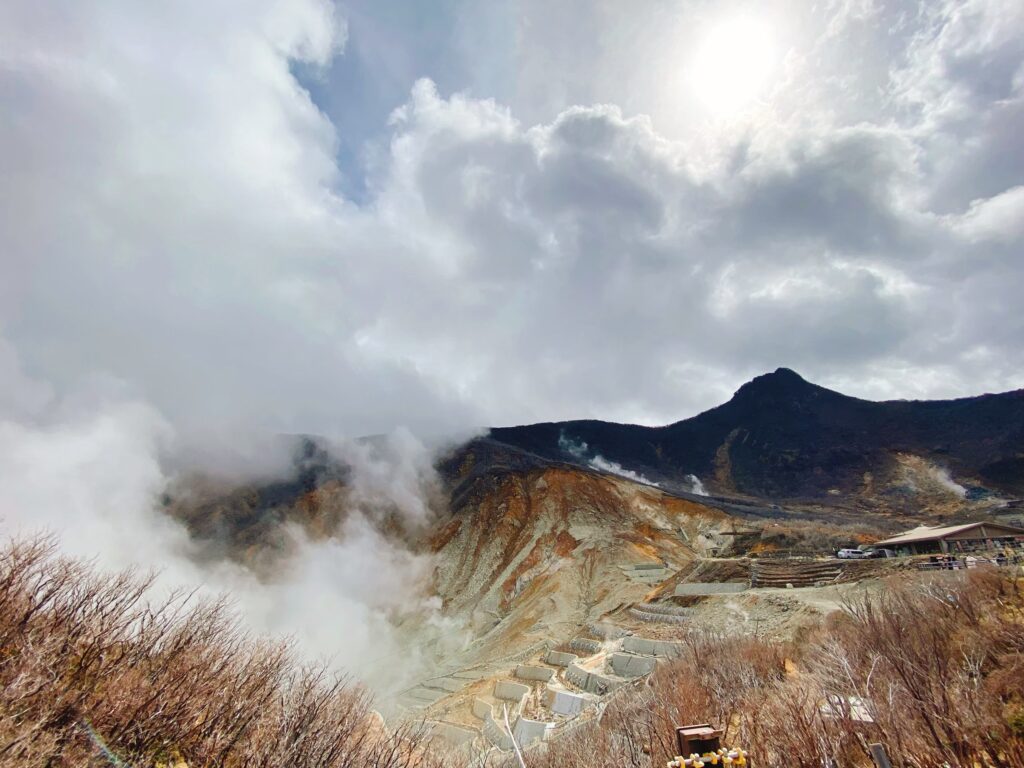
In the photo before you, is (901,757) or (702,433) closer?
(901,757)

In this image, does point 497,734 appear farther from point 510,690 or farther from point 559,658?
point 559,658

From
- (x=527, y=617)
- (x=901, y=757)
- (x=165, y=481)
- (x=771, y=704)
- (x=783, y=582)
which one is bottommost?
(x=527, y=617)

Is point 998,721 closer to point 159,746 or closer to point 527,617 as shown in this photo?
point 159,746

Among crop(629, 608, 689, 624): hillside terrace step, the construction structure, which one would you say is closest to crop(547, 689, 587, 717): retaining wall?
crop(629, 608, 689, 624): hillside terrace step

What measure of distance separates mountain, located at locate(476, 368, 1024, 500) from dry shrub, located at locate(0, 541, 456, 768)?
64314mm

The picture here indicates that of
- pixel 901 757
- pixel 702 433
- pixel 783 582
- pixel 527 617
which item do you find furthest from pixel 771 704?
pixel 702 433

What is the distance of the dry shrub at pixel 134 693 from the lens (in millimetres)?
8695

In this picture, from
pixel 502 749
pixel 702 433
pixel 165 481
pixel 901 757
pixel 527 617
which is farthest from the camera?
pixel 702 433

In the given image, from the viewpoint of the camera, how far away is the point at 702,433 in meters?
117

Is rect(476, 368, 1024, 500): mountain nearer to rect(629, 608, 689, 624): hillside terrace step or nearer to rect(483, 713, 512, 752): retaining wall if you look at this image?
rect(629, 608, 689, 624): hillside terrace step

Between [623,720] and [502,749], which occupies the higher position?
[623,720]

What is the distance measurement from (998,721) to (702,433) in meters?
117

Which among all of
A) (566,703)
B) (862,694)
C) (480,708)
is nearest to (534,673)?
(480,708)

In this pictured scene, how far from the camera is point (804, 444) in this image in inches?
4028
